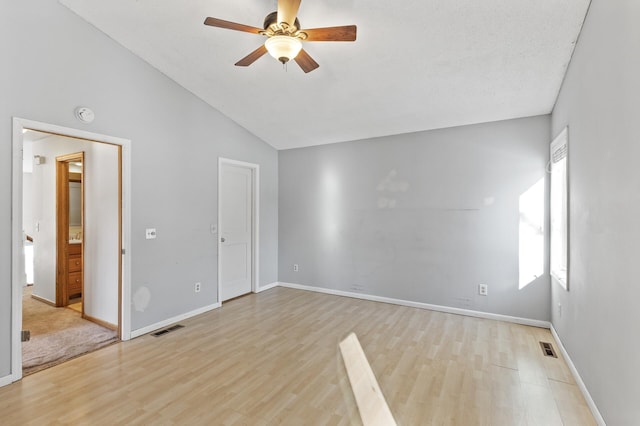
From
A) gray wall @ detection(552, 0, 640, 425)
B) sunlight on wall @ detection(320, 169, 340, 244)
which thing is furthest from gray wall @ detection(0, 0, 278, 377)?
gray wall @ detection(552, 0, 640, 425)

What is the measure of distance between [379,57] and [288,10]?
1.31 meters

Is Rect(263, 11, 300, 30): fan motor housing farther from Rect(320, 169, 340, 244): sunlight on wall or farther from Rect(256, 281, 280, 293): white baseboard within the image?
Rect(256, 281, 280, 293): white baseboard

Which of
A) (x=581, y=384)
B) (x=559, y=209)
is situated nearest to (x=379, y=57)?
(x=559, y=209)

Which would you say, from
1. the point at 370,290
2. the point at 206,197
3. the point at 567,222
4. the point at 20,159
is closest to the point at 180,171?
the point at 206,197

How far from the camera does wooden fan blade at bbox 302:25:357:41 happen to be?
201cm

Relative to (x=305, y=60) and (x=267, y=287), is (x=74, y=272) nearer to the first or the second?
(x=267, y=287)

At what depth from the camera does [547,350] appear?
306 cm

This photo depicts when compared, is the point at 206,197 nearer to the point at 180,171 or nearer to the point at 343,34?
the point at 180,171

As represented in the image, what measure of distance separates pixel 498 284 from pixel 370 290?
1780mm

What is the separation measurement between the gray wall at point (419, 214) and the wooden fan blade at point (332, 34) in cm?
262

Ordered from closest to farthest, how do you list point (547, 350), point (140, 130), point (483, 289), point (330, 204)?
point (547, 350)
point (140, 130)
point (483, 289)
point (330, 204)

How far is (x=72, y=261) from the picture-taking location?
4578mm

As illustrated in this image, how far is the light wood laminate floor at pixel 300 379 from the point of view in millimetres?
2102

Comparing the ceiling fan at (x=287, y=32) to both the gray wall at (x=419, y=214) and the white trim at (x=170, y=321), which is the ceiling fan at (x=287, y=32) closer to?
the gray wall at (x=419, y=214)
